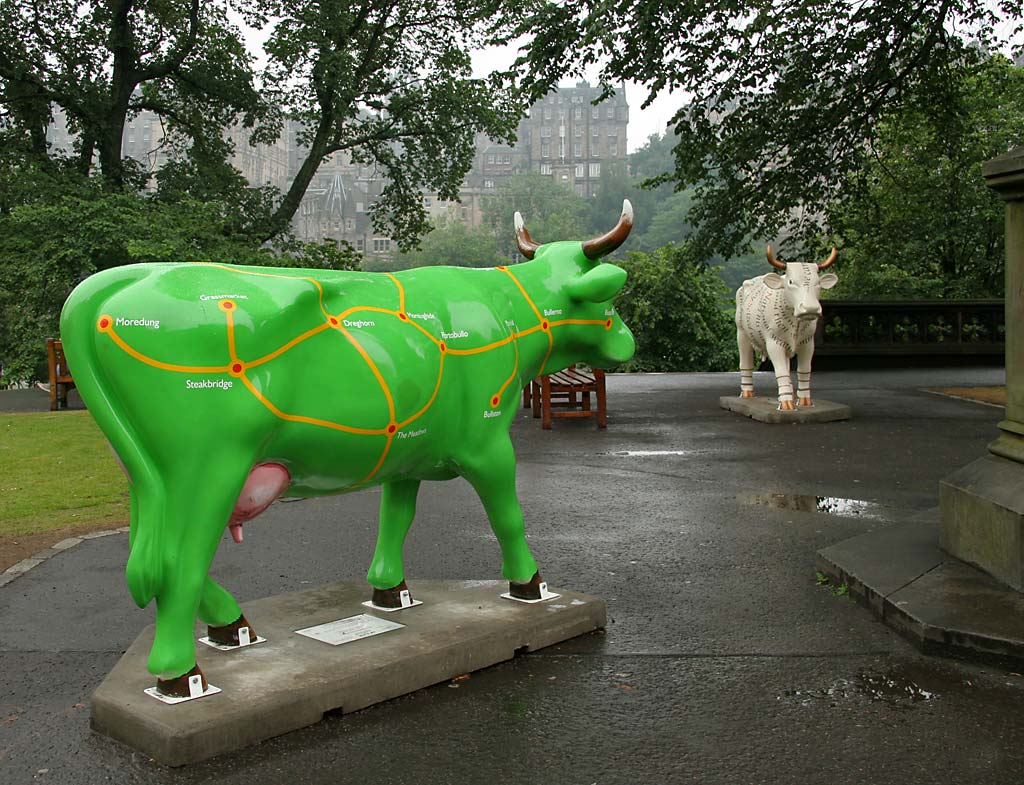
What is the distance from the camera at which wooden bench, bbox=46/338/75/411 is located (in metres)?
17.1

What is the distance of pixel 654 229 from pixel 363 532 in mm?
100307

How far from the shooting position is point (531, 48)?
1420 cm

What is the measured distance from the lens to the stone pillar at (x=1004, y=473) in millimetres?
5273

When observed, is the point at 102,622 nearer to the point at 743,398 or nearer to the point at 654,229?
the point at 743,398

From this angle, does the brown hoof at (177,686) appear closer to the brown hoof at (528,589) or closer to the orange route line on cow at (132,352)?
the orange route line on cow at (132,352)

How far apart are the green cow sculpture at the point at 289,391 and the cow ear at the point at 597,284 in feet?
0.03

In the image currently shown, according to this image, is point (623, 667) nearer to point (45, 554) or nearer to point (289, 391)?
point (289, 391)

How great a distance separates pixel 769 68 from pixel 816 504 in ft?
29.7

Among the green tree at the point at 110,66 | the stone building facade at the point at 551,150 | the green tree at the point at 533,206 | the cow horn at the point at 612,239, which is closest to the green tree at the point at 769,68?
the cow horn at the point at 612,239

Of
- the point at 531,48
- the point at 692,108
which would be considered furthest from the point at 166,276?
the point at 692,108

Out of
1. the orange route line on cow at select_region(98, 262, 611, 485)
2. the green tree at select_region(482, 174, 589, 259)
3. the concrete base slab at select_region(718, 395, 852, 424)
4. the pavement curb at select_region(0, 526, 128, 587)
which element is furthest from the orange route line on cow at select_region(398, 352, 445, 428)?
the green tree at select_region(482, 174, 589, 259)

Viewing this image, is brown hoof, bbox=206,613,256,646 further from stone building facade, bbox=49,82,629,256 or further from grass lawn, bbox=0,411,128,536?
stone building facade, bbox=49,82,629,256

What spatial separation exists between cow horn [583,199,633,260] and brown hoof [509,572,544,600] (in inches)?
66.8

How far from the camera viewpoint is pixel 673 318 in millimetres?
27812
